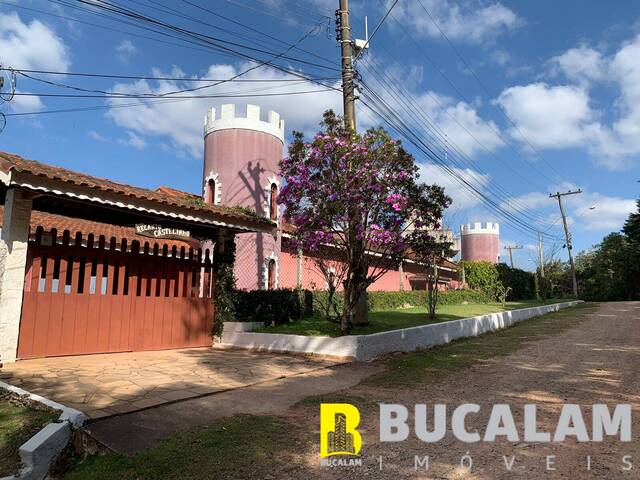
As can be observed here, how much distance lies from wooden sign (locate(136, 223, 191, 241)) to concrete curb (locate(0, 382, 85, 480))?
5.14m

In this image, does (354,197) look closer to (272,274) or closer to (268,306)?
(268,306)

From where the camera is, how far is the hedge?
52.3 ft

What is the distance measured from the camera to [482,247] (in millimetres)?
48062

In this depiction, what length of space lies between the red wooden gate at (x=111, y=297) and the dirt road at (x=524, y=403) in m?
4.83

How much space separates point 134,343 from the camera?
8961 mm

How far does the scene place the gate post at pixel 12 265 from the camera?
708cm

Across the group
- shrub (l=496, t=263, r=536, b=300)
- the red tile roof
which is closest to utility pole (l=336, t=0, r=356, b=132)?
the red tile roof

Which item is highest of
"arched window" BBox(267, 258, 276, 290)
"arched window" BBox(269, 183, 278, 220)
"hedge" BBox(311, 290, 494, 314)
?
"arched window" BBox(269, 183, 278, 220)

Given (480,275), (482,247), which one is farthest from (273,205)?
(482,247)

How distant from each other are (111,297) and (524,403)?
7097mm

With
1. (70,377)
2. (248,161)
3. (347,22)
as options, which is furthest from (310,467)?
(248,161)

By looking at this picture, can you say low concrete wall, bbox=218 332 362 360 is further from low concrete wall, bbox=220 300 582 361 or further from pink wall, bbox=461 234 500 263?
pink wall, bbox=461 234 500 263

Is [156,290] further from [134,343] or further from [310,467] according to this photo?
[310,467]

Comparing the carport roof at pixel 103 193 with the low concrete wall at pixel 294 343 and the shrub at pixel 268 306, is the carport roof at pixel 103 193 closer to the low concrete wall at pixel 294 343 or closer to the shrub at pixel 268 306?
the shrub at pixel 268 306
